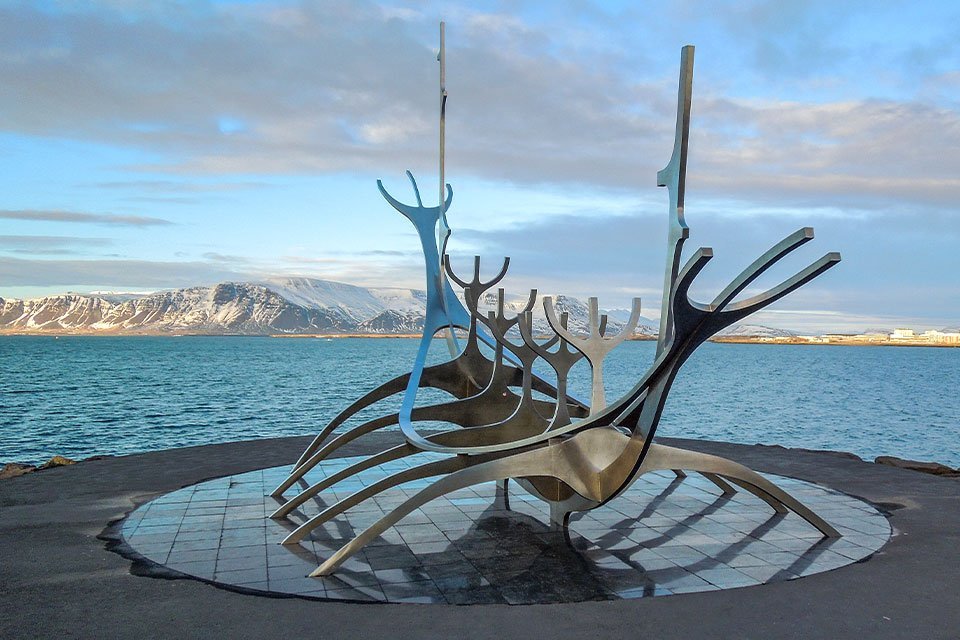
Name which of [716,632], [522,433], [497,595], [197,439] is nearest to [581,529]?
[522,433]

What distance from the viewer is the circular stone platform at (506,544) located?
33.3 feet

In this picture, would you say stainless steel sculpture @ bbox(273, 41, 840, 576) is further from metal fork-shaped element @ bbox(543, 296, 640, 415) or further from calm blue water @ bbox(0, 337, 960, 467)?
calm blue water @ bbox(0, 337, 960, 467)

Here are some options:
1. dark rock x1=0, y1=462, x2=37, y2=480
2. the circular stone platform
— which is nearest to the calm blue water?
dark rock x1=0, y1=462, x2=37, y2=480

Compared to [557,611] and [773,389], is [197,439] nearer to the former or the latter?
[557,611]

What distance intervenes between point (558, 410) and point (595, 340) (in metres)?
1.19

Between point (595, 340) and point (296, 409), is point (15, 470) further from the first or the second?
point (296, 409)

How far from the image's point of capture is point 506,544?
39.4 ft

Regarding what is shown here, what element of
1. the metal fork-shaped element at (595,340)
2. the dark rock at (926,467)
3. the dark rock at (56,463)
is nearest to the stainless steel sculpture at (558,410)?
the metal fork-shaped element at (595,340)

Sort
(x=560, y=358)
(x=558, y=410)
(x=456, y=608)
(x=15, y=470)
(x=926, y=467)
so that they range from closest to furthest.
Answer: (x=456, y=608) → (x=558, y=410) → (x=560, y=358) → (x=926, y=467) → (x=15, y=470)

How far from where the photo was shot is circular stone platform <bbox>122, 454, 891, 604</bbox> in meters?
10.2

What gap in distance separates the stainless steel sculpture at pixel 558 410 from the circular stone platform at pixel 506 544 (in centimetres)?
48

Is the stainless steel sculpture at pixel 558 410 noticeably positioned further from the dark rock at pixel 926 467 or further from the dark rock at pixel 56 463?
the dark rock at pixel 56 463

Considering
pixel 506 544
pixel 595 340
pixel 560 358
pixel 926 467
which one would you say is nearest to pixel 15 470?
pixel 506 544

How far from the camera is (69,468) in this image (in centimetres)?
1847
